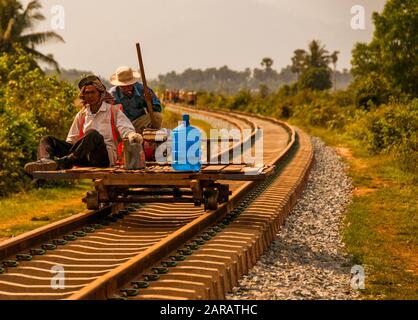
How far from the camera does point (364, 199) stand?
11617mm

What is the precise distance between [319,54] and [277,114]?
176ft

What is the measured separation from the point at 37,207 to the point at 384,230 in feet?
17.5

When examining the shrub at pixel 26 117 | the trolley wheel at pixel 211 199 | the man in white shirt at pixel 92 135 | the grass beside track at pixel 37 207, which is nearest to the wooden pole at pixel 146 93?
the man in white shirt at pixel 92 135

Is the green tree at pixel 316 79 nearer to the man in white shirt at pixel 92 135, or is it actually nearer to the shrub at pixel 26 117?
the shrub at pixel 26 117

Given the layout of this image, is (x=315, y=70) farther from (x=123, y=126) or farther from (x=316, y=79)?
(x=123, y=126)

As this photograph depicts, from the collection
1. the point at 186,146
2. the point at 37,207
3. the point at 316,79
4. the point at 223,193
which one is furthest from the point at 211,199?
the point at 316,79

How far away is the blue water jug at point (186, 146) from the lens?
7.70 m

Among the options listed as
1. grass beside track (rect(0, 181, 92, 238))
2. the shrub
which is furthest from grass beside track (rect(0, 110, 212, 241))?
the shrub

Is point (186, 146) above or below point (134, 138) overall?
below

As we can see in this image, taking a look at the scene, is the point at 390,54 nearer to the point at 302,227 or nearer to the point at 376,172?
the point at 376,172

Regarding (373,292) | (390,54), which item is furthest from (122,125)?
(390,54)

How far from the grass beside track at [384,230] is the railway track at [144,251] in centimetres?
105

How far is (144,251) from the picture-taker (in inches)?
229

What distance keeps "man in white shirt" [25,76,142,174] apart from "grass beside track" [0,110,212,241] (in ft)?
4.01
